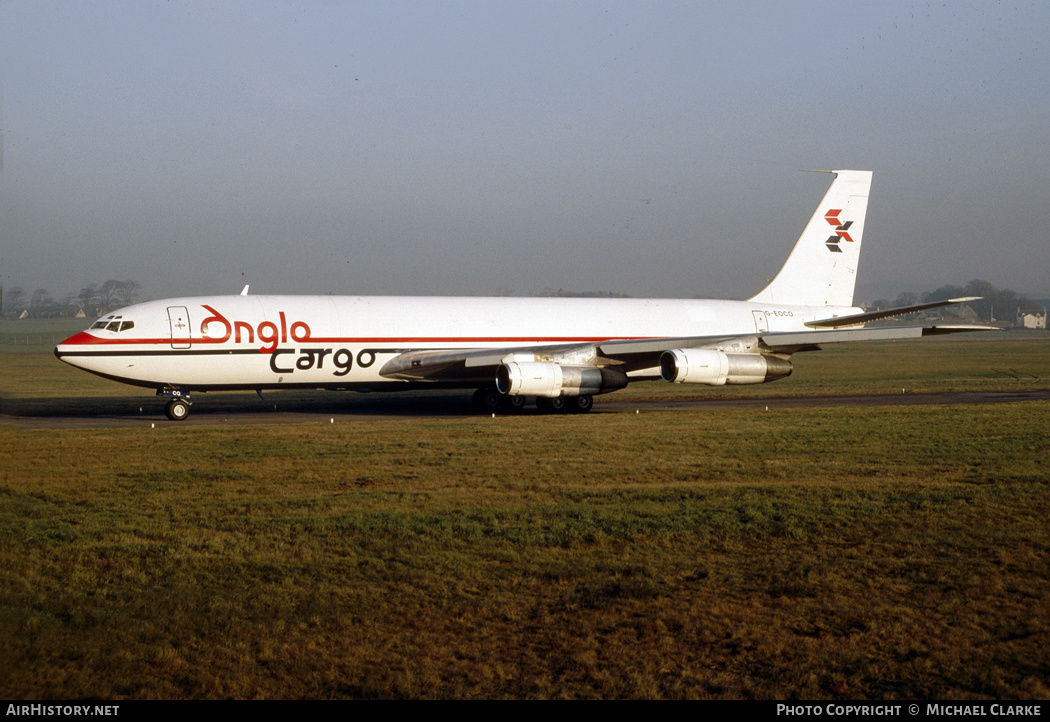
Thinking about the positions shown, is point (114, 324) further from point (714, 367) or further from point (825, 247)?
point (825, 247)

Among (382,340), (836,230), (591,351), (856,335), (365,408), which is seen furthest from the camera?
(836,230)

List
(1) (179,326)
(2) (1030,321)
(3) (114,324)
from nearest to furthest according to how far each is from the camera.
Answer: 1. (3) (114,324)
2. (1) (179,326)
3. (2) (1030,321)

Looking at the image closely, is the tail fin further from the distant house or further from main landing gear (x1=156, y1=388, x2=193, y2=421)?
the distant house

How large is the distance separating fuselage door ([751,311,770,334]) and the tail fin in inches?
50.3

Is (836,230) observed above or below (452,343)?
above

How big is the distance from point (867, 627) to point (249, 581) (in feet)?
20.0

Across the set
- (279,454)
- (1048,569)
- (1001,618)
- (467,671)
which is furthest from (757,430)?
(467,671)

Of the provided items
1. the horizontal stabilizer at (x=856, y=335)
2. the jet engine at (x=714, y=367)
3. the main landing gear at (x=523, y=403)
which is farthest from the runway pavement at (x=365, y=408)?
the horizontal stabilizer at (x=856, y=335)

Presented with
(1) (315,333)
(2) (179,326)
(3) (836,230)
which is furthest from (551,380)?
(3) (836,230)

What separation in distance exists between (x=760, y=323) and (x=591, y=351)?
839cm

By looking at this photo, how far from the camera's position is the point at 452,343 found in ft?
98.0

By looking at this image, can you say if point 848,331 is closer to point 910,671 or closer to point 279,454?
point 279,454

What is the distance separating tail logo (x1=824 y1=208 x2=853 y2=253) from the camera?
35781 millimetres

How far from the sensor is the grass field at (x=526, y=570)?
7.20 metres
